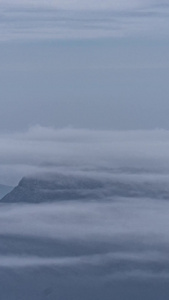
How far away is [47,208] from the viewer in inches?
822

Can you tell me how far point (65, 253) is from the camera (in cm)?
2055

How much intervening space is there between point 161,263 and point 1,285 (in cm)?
406

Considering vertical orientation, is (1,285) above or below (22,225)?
below

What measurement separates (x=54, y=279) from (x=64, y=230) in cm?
173

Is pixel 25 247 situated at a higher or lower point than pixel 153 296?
higher

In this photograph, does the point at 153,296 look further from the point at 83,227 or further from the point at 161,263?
the point at 83,227

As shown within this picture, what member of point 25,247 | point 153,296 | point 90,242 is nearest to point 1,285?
point 25,247

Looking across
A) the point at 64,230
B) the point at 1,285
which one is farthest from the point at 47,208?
the point at 1,285

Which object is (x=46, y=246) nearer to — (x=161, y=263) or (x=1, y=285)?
(x=1, y=285)

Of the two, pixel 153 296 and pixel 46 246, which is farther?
pixel 46 246

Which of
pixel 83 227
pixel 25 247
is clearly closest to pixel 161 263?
pixel 83 227

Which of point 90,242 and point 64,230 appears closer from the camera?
point 90,242

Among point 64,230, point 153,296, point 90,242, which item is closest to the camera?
point 153,296

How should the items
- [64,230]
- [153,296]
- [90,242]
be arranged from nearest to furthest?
[153,296]
[90,242]
[64,230]
